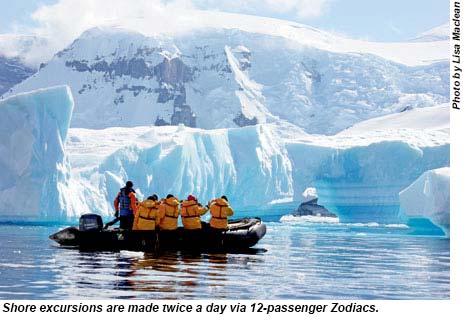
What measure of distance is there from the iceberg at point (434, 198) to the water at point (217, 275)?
797 cm

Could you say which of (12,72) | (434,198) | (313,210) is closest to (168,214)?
(434,198)

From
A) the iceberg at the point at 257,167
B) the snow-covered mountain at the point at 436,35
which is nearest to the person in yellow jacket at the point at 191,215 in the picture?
the iceberg at the point at 257,167

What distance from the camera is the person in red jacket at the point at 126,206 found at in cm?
1731

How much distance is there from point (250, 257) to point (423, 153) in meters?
27.3

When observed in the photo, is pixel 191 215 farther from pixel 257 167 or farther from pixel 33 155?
pixel 257 167

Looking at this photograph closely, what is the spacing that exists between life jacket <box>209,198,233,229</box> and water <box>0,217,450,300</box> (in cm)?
67

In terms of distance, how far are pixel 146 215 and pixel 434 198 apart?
13897mm

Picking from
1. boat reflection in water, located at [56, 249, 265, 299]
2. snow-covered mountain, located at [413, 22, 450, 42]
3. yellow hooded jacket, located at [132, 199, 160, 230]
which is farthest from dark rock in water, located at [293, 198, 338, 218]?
snow-covered mountain, located at [413, 22, 450, 42]

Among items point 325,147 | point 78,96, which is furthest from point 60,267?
point 78,96

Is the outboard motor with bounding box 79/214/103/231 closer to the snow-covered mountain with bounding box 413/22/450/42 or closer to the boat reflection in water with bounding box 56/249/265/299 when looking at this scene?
the boat reflection in water with bounding box 56/249/265/299

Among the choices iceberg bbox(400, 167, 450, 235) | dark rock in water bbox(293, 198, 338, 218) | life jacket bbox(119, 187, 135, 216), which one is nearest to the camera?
life jacket bbox(119, 187, 135, 216)

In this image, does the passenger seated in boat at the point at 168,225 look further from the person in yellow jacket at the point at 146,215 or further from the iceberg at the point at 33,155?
the iceberg at the point at 33,155

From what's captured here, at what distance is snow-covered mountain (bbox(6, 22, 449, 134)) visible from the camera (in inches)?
3895

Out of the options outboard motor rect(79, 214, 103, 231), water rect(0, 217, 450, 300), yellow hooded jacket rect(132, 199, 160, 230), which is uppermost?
yellow hooded jacket rect(132, 199, 160, 230)
